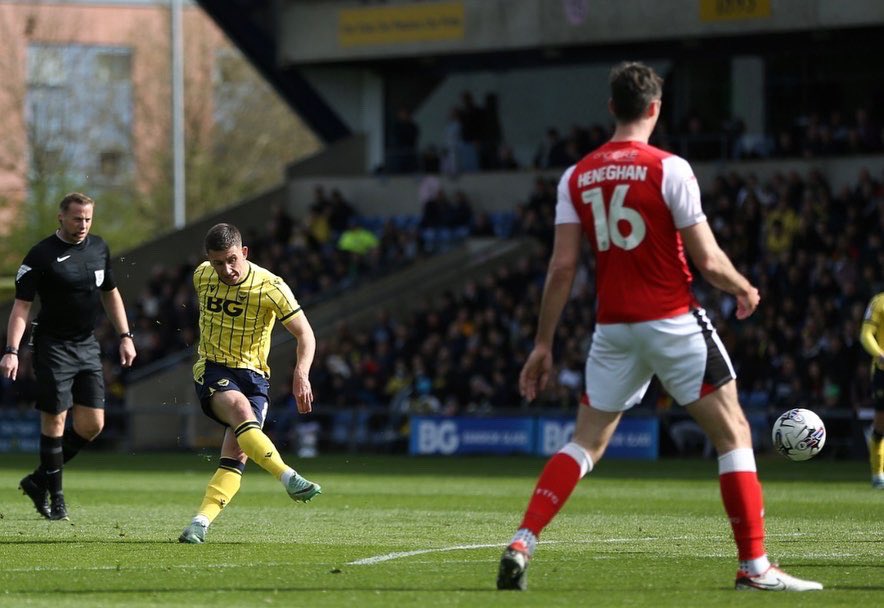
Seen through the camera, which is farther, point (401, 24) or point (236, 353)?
point (401, 24)

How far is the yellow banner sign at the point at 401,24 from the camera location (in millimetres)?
36406

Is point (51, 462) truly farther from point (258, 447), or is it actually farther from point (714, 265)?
point (714, 265)

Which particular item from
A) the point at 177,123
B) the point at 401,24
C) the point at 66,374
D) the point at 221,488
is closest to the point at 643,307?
the point at 221,488

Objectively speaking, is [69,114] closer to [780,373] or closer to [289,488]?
[780,373]

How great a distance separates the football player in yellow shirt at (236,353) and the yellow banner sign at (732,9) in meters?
22.5

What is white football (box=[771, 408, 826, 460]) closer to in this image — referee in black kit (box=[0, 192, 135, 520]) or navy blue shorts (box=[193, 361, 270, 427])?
navy blue shorts (box=[193, 361, 270, 427])

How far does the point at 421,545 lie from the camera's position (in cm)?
1149

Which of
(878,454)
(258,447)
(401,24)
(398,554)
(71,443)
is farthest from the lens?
(401,24)

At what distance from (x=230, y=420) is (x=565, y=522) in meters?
3.43

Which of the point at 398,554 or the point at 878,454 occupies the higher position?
the point at 398,554

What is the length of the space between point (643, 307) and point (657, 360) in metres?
0.27

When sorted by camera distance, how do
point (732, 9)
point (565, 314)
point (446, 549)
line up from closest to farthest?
point (446, 549) → point (565, 314) → point (732, 9)

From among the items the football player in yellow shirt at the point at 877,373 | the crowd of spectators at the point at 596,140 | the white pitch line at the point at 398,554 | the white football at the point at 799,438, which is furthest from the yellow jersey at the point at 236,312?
the crowd of spectators at the point at 596,140

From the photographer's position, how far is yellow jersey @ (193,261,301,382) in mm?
11648
